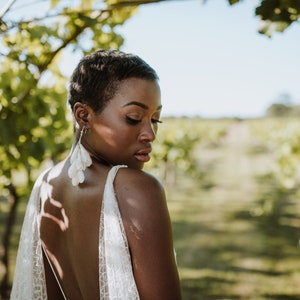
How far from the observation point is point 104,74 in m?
1.44

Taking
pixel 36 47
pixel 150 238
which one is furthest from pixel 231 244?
pixel 150 238

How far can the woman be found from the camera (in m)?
1.26

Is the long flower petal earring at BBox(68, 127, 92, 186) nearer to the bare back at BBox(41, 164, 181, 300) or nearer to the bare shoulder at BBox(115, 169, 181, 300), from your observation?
the bare back at BBox(41, 164, 181, 300)

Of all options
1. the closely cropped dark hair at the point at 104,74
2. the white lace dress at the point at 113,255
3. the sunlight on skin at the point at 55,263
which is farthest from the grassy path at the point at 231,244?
the closely cropped dark hair at the point at 104,74

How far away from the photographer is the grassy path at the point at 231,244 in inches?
324

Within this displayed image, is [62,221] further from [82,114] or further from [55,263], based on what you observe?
[82,114]

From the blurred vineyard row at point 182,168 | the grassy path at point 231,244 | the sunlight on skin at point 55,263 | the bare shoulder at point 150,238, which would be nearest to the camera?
the bare shoulder at point 150,238

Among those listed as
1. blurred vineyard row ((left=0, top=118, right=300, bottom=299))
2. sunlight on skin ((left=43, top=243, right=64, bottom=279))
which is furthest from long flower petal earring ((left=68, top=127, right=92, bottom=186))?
blurred vineyard row ((left=0, top=118, right=300, bottom=299))

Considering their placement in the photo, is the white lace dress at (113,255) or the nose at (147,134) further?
the nose at (147,134)

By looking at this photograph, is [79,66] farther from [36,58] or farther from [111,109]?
[36,58]

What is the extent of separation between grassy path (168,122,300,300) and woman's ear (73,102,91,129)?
677cm

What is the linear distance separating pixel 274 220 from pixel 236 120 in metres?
47.0

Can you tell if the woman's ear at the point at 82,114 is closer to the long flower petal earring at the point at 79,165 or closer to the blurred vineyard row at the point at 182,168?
the long flower petal earring at the point at 79,165

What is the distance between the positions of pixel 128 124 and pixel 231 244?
34.6 ft
